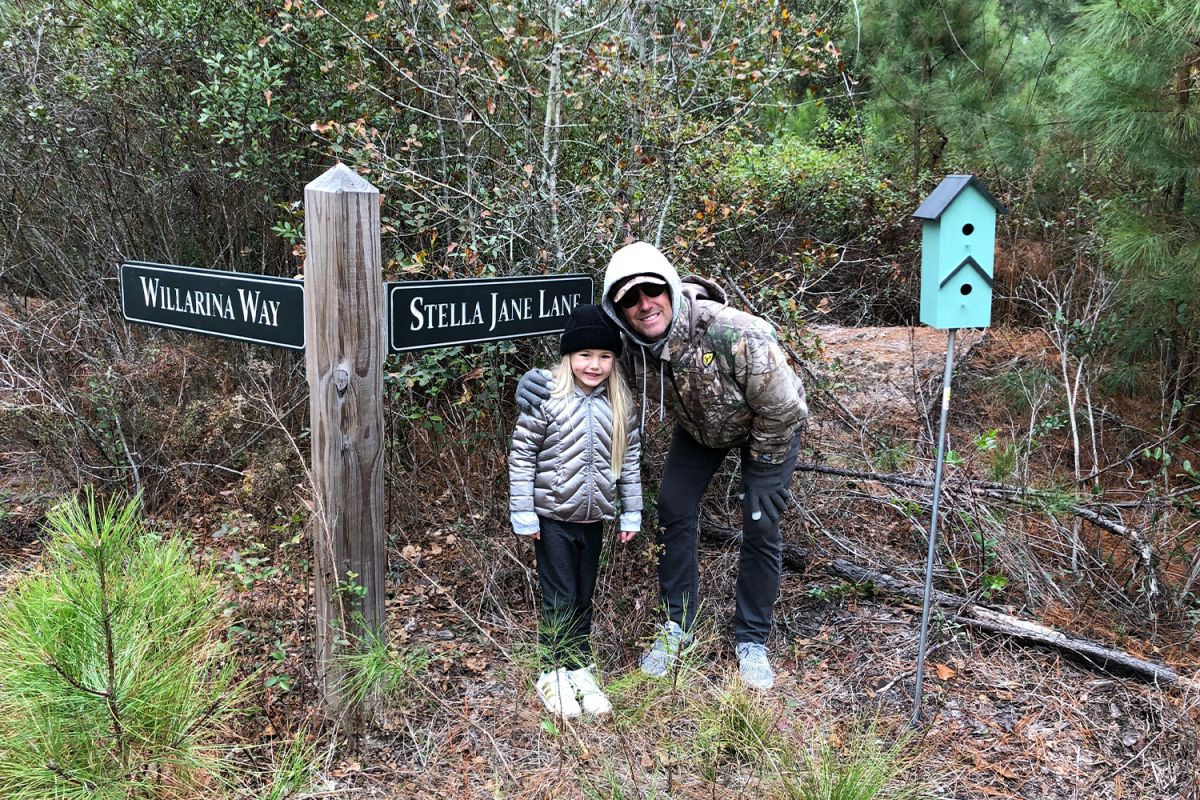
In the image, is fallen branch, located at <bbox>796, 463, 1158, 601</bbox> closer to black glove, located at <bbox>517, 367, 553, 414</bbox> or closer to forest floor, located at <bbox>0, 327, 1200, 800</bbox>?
forest floor, located at <bbox>0, 327, 1200, 800</bbox>

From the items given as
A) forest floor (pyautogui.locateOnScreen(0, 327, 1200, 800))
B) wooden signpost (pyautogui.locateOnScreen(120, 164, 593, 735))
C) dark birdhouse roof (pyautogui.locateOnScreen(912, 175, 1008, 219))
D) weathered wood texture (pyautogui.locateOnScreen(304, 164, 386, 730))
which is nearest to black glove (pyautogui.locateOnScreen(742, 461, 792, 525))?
forest floor (pyautogui.locateOnScreen(0, 327, 1200, 800))

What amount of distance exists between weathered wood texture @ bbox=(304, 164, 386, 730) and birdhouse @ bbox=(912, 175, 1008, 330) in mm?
2055

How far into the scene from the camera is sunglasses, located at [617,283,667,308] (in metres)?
3.23

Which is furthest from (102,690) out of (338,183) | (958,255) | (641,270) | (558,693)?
(958,255)

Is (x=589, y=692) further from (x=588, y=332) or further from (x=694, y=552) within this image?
(x=588, y=332)

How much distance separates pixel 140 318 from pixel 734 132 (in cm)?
367

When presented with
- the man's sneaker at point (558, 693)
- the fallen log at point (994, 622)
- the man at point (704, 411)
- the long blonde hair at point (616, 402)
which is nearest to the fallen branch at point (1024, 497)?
the fallen log at point (994, 622)

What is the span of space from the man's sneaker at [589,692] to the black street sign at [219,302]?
1.63m

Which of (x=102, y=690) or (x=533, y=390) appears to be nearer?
(x=102, y=690)

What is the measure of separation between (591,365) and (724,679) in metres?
1.39

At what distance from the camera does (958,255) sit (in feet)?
10.7

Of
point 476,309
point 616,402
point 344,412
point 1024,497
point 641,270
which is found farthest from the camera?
point 1024,497

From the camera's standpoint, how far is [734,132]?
5281 millimetres

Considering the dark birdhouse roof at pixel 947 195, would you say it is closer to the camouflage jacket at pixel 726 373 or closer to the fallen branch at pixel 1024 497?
the camouflage jacket at pixel 726 373
